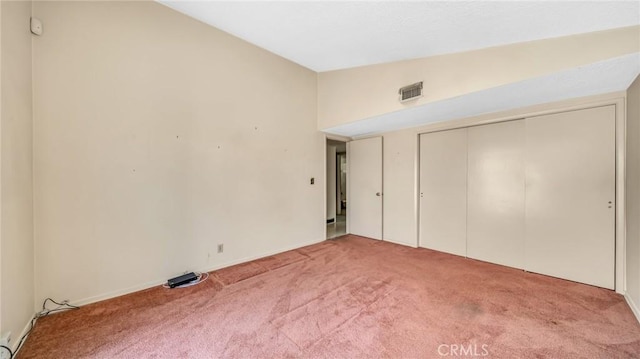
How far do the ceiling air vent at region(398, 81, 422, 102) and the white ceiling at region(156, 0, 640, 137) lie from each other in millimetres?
167

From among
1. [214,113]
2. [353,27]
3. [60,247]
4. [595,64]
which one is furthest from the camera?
[214,113]

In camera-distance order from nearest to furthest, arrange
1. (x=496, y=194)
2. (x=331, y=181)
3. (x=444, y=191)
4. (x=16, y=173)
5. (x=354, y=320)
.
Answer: (x=16, y=173) < (x=354, y=320) < (x=496, y=194) < (x=444, y=191) < (x=331, y=181)

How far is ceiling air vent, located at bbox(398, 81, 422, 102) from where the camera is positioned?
287cm

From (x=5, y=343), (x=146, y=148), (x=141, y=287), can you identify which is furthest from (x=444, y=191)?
(x=5, y=343)

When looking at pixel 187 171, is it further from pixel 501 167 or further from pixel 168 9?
pixel 501 167

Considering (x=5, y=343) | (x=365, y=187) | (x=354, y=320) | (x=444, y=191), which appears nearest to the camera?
(x=5, y=343)

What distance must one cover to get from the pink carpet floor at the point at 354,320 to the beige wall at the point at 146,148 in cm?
47

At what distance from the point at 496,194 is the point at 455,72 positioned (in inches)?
70.6

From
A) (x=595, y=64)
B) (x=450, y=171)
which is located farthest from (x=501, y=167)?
(x=595, y=64)

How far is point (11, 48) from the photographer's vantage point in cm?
172

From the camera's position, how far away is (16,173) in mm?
1751

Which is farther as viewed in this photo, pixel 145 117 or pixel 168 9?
pixel 168 9

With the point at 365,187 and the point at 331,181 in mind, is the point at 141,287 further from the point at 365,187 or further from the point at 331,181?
the point at 331,181

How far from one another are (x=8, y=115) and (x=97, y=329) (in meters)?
1.71
